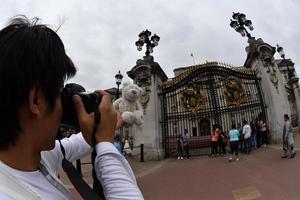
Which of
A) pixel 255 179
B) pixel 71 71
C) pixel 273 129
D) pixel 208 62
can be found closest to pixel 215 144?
pixel 273 129

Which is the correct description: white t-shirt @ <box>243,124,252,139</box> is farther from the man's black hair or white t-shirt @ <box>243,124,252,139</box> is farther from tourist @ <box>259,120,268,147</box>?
the man's black hair

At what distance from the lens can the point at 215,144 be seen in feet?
48.1

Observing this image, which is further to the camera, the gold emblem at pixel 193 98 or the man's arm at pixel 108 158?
the gold emblem at pixel 193 98

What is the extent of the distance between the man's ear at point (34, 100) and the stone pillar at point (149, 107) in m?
14.3

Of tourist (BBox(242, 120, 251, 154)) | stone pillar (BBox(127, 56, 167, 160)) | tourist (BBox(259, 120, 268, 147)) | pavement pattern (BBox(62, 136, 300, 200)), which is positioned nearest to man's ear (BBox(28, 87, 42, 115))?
pavement pattern (BBox(62, 136, 300, 200))

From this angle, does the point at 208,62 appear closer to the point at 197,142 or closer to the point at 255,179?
the point at 197,142

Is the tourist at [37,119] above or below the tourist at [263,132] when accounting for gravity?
below

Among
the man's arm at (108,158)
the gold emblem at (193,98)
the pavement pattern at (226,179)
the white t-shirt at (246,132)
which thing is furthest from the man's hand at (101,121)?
the gold emblem at (193,98)

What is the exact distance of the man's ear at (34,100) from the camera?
963 millimetres

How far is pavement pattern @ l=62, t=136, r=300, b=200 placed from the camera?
758 centimetres

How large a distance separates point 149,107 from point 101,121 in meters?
14.9

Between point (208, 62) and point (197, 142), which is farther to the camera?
point (197, 142)

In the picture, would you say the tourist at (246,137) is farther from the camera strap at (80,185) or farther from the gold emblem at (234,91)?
the camera strap at (80,185)

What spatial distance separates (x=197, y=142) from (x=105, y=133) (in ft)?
59.9
